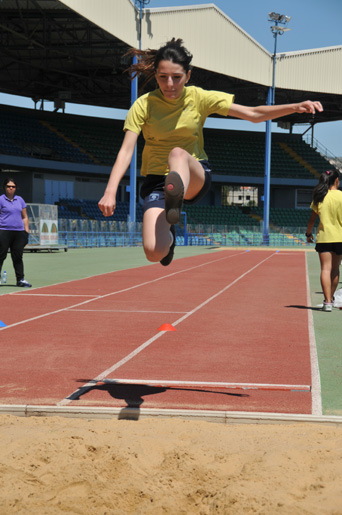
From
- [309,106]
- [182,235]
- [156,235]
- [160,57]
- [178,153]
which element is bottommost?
[182,235]

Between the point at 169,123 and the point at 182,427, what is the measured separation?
2.15m

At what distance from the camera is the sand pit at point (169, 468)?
309 centimetres

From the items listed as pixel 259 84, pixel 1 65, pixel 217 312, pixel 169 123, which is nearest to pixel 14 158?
pixel 1 65

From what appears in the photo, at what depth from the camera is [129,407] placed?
14.6 feet

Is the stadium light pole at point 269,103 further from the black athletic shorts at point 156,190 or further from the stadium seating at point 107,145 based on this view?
the black athletic shorts at point 156,190

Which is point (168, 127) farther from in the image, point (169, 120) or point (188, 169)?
point (188, 169)

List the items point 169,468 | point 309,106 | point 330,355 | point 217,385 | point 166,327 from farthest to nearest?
point 166,327 < point 330,355 < point 217,385 < point 309,106 < point 169,468

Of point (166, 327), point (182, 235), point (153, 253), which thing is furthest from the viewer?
point (182, 235)

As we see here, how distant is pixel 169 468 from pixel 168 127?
2446 mm

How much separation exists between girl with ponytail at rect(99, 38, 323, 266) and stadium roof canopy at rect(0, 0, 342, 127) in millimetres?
26319

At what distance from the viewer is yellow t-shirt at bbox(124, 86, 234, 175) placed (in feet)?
15.5

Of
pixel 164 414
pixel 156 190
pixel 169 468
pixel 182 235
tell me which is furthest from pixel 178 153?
pixel 182 235

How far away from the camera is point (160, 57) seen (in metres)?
4.64

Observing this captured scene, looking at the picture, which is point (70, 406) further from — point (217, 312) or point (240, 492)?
point (217, 312)
